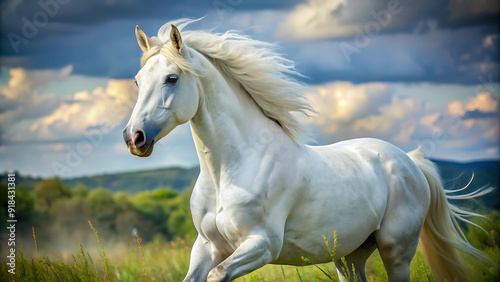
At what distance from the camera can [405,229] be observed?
5.00m

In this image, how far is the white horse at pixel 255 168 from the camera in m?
3.95

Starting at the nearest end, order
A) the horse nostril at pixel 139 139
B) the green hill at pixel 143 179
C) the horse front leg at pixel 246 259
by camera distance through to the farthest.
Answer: the horse nostril at pixel 139 139, the horse front leg at pixel 246 259, the green hill at pixel 143 179

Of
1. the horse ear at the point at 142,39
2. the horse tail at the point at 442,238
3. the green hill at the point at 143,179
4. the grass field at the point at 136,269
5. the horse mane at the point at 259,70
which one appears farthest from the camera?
the green hill at the point at 143,179

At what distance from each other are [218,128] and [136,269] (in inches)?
162

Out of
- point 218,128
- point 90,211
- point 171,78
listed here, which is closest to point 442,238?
point 218,128

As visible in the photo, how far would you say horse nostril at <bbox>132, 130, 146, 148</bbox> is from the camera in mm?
3701

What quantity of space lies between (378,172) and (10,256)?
11.8 feet

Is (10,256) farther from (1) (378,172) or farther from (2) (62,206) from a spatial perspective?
(2) (62,206)

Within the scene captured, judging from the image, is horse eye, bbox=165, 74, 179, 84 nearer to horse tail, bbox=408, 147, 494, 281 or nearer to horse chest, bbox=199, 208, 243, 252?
horse chest, bbox=199, 208, 243, 252

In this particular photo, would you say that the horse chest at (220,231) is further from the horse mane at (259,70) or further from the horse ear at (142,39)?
the horse ear at (142,39)

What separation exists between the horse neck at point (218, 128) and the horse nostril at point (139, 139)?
1.81 ft

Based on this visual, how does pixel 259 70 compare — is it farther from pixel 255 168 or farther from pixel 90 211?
pixel 90 211

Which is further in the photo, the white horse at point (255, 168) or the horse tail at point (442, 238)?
the horse tail at point (442, 238)

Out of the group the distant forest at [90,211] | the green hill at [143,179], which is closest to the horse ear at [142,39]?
the distant forest at [90,211]
